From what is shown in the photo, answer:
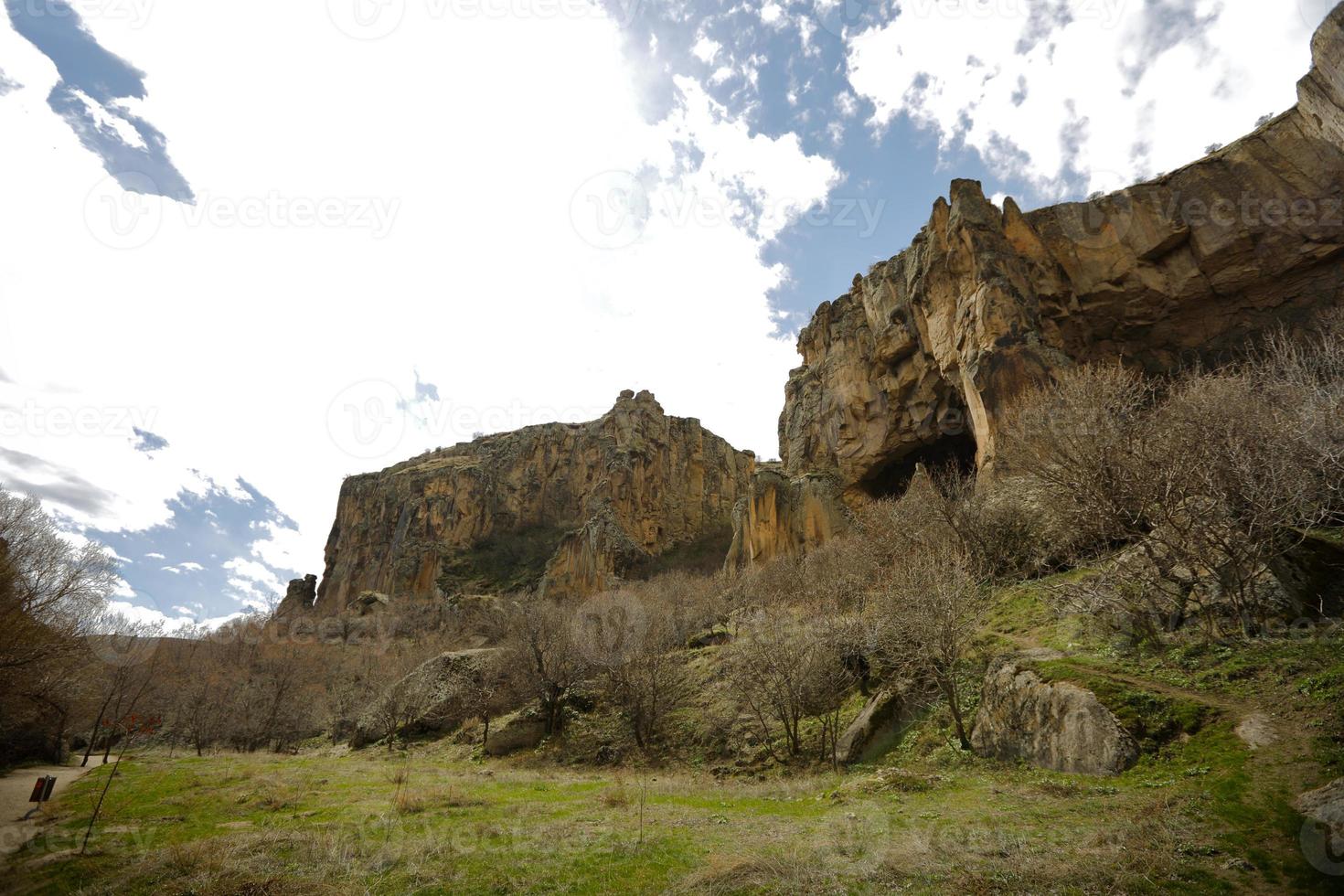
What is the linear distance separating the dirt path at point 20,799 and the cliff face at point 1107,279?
39.8 metres

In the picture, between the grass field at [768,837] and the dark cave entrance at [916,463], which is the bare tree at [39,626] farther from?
the dark cave entrance at [916,463]

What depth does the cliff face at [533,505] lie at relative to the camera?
93812mm

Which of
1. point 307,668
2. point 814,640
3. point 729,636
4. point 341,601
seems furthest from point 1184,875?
point 341,601

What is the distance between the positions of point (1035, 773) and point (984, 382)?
27.4 meters

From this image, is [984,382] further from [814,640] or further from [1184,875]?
[1184,875]

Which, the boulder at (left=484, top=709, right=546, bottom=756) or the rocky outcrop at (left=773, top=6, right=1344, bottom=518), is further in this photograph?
the rocky outcrop at (left=773, top=6, right=1344, bottom=518)

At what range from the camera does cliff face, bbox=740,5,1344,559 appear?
32.2 meters

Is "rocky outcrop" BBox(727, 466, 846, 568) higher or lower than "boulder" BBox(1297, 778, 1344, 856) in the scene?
higher

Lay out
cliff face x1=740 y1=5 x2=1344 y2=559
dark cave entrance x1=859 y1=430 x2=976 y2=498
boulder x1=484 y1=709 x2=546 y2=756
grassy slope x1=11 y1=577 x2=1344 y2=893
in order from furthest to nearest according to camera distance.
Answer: dark cave entrance x1=859 y1=430 x2=976 y2=498
cliff face x1=740 y1=5 x2=1344 y2=559
boulder x1=484 y1=709 x2=546 y2=756
grassy slope x1=11 y1=577 x2=1344 y2=893

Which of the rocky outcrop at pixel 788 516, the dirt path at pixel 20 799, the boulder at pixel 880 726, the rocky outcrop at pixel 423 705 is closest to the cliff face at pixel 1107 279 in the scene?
the rocky outcrop at pixel 788 516

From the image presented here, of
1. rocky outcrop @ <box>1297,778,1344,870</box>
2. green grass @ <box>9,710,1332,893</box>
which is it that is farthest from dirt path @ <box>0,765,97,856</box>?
rocky outcrop @ <box>1297,778,1344,870</box>

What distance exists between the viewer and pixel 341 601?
110 metres

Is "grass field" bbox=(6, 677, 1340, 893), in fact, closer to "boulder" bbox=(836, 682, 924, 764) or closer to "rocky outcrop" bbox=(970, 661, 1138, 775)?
"rocky outcrop" bbox=(970, 661, 1138, 775)

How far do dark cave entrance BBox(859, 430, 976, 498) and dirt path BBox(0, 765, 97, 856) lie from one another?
145 feet
